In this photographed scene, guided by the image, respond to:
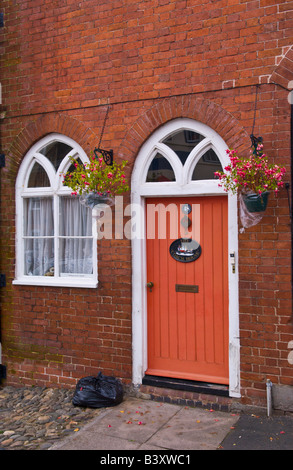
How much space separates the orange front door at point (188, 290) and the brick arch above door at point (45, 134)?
1.17 metres

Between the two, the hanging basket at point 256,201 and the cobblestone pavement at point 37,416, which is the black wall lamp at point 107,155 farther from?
the cobblestone pavement at point 37,416

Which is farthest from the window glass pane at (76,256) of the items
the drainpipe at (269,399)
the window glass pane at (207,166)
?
the drainpipe at (269,399)

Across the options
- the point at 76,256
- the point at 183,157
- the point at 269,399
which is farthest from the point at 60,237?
the point at 269,399

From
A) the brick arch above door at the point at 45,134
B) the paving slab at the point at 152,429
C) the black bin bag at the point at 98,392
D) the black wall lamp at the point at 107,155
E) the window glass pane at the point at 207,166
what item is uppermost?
the brick arch above door at the point at 45,134

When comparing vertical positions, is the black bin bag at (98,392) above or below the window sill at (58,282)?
below

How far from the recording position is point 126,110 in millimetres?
5652

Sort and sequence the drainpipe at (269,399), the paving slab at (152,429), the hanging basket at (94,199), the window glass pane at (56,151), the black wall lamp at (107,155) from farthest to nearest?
the window glass pane at (56,151)
the black wall lamp at (107,155)
the hanging basket at (94,199)
the drainpipe at (269,399)
the paving slab at (152,429)

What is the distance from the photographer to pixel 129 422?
4871mm

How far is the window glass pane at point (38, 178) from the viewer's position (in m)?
6.36

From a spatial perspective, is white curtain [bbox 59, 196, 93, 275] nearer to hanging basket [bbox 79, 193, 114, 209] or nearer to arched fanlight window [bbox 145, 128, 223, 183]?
hanging basket [bbox 79, 193, 114, 209]

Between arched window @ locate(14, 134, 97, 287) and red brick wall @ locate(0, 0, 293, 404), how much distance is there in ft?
0.47

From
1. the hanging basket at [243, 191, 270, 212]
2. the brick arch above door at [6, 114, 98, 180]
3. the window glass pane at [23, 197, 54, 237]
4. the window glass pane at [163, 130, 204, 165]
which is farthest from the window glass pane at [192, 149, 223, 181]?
the window glass pane at [23, 197, 54, 237]

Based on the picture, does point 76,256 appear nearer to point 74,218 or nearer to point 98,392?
point 74,218

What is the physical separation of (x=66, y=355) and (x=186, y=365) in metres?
1.63
